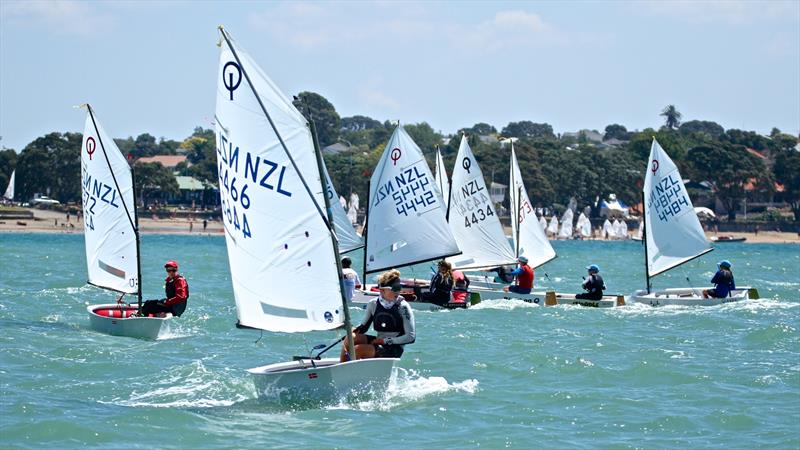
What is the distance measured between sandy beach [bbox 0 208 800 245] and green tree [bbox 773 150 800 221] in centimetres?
750

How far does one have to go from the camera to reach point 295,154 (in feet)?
53.3

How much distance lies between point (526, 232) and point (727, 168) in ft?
319

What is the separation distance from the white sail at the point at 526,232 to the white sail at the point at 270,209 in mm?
21403

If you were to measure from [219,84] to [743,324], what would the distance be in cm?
1581

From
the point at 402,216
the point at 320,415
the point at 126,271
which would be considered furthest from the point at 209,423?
the point at 402,216

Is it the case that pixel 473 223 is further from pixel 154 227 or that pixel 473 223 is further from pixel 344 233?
pixel 154 227

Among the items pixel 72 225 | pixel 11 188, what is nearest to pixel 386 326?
pixel 72 225

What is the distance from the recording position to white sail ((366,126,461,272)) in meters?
32.4

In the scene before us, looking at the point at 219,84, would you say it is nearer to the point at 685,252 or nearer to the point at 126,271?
the point at 126,271

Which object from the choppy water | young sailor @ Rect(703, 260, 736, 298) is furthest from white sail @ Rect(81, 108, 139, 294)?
young sailor @ Rect(703, 260, 736, 298)

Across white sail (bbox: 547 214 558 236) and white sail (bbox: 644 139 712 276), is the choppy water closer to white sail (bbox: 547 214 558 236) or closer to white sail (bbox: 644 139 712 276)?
white sail (bbox: 644 139 712 276)

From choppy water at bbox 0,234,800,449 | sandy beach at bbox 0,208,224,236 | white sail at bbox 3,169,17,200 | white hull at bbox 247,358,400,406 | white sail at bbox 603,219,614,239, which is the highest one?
white sail at bbox 3,169,17,200

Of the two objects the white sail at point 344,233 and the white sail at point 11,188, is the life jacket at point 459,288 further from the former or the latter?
the white sail at point 11,188

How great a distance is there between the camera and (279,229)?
16578mm
